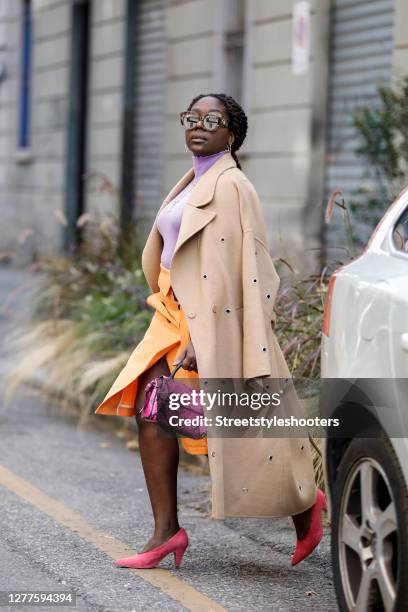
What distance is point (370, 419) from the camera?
4098 millimetres

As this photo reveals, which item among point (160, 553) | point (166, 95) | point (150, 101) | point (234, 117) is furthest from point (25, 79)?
point (160, 553)

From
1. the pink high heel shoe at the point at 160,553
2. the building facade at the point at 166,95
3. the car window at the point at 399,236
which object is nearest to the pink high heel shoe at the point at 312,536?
the pink high heel shoe at the point at 160,553

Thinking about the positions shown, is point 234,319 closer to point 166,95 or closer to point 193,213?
point 193,213

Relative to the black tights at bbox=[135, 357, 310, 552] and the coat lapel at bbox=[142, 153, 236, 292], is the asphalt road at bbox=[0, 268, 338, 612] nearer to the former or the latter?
the black tights at bbox=[135, 357, 310, 552]

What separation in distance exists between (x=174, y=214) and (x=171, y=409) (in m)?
0.77

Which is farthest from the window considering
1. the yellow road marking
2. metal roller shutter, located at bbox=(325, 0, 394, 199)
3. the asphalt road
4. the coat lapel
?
the coat lapel

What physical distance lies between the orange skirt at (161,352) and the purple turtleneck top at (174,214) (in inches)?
3.0

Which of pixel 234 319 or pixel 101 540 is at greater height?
pixel 234 319

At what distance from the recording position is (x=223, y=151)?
17.1 ft

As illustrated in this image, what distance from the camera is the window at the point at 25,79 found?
23703mm

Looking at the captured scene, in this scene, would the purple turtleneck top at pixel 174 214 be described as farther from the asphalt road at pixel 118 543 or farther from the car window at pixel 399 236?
the asphalt road at pixel 118 543

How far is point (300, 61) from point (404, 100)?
14.5 feet

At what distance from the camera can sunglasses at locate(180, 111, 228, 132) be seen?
5.15 metres

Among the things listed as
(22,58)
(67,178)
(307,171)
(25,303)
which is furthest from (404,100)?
(22,58)
